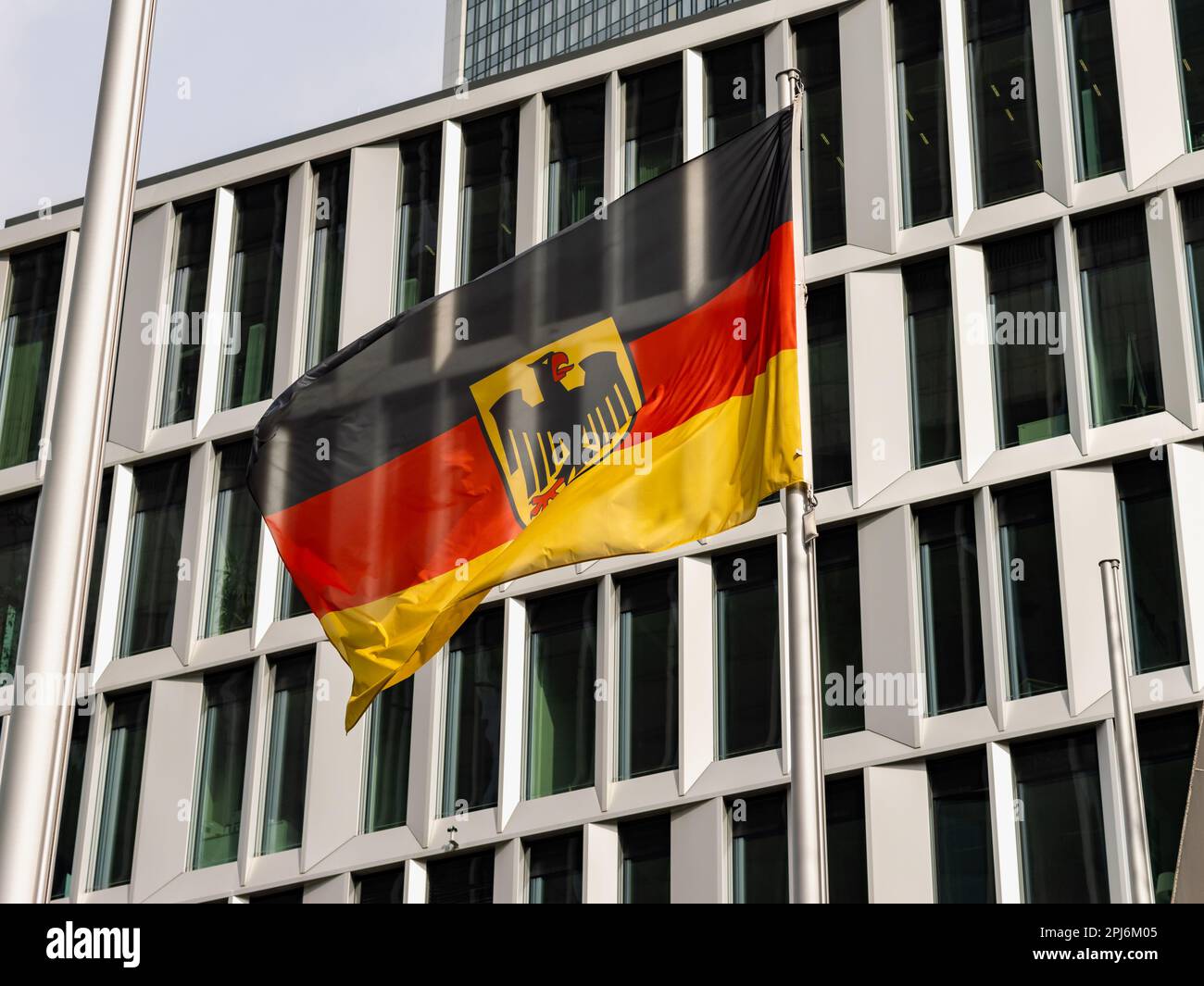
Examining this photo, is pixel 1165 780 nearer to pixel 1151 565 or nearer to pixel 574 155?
pixel 1151 565

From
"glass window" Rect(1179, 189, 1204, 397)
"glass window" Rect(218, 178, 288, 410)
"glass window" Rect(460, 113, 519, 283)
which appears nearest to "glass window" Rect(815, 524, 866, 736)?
"glass window" Rect(1179, 189, 1204, 397)

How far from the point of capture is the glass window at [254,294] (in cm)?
3148

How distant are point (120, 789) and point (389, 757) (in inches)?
189

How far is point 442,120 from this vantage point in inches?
1230

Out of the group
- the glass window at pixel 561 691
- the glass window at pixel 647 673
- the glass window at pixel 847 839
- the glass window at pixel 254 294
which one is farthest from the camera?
the glass window at pixel 254 294

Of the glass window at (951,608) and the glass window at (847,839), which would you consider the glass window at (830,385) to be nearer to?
the glass window at (951,608)

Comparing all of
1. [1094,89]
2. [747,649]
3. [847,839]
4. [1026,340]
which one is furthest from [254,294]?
[847,839]

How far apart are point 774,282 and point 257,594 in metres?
18.8

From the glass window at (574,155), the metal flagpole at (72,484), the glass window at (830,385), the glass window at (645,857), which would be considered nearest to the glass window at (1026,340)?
the glass window at (830,385)

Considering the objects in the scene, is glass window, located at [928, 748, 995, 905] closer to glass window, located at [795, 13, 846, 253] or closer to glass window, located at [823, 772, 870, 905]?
glass window, located at [823, 772, 870, 905]

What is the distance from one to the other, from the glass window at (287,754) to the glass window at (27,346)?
23.0 feet
